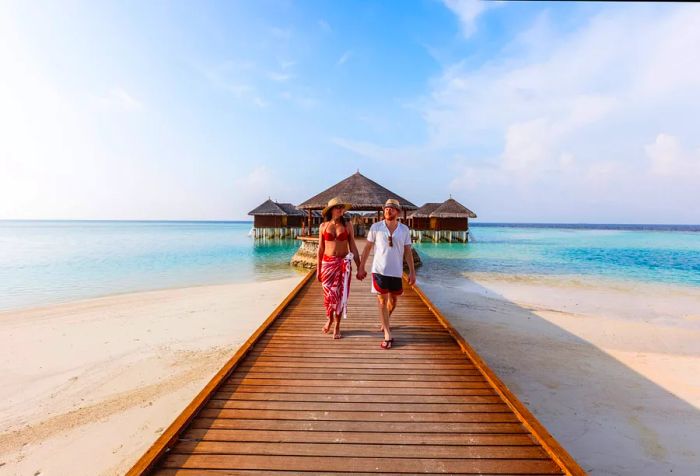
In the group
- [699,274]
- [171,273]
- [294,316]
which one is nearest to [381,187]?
[171,273]

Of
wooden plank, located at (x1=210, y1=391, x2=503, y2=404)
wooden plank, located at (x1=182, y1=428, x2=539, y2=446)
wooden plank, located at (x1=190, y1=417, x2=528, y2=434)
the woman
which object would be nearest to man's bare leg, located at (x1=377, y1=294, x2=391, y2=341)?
the woman

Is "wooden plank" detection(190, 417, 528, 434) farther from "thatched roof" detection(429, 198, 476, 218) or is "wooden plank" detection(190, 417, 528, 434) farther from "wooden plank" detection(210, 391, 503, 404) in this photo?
"thatched roof" detection(429, 198, 476, 218)

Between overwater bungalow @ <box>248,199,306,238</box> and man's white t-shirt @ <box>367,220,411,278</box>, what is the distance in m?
32.0

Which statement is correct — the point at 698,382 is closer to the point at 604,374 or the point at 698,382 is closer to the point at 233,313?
the point at 604,374

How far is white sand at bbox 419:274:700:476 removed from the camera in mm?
3596

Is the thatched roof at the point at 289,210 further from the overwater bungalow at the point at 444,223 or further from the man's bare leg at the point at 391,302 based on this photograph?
the man's bare leg at the point at 391,302

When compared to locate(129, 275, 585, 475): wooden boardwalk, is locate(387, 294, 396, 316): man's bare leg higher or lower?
higher

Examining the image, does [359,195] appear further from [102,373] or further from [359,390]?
[359,390]

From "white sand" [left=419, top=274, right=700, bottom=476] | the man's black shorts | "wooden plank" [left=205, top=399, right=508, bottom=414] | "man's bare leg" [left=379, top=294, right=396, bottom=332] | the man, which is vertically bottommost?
"white sand" [left=419, top=274, right=700, bottom=476]

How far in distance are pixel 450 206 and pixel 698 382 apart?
30.0m

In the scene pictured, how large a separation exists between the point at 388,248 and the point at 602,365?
4604mm

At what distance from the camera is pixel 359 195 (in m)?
16.1

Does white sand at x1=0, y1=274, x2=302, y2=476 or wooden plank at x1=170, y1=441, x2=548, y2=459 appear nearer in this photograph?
wooden plank at x1=170, y1=441, x2=548, y2=459

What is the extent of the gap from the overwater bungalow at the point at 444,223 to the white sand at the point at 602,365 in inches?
876
